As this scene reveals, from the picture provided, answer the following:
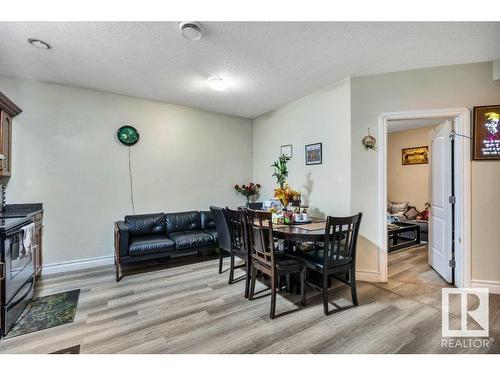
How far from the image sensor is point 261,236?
231 centimetres

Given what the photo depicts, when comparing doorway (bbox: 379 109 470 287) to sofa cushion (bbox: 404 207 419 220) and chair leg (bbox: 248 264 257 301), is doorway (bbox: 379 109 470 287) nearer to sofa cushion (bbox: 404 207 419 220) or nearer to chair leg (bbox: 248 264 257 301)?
chair leg (bbox: 248 264 257 301)

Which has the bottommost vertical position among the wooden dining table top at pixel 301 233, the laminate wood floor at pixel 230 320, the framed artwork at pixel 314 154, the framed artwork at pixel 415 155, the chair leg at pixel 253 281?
the laminate wood floor at pixel 230 320

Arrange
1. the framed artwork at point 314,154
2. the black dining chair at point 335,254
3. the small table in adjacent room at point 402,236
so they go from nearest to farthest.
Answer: the black dining chair at point 335,254, the framed artwork at point 314,154, the small table in adjacent room at point 402,236

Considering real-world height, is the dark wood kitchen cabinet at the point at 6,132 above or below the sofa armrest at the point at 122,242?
above

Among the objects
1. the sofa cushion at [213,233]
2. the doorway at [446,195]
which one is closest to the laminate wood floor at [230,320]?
the doorway at [446,195]

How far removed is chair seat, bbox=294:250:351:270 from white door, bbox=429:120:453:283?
1.57 metres

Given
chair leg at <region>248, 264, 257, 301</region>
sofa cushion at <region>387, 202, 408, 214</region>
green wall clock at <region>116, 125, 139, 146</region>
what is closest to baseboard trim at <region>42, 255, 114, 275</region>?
green wall clock at <region>116, 125, 139, 146</region>

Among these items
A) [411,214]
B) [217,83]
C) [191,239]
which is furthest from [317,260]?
[411,214]

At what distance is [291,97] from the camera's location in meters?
3.87

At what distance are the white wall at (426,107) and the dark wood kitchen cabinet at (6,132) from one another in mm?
4144

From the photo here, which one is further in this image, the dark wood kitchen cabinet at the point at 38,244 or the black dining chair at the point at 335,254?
the dark wood kitchen cabinet at the point at 38,244

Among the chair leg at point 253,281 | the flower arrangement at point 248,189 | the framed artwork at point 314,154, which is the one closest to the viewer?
the chair leg at point 253,281

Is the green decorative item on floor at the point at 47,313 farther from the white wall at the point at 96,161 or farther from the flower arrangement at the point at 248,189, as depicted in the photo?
the flower arrangement at the point at 248,189

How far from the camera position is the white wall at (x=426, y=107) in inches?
103
